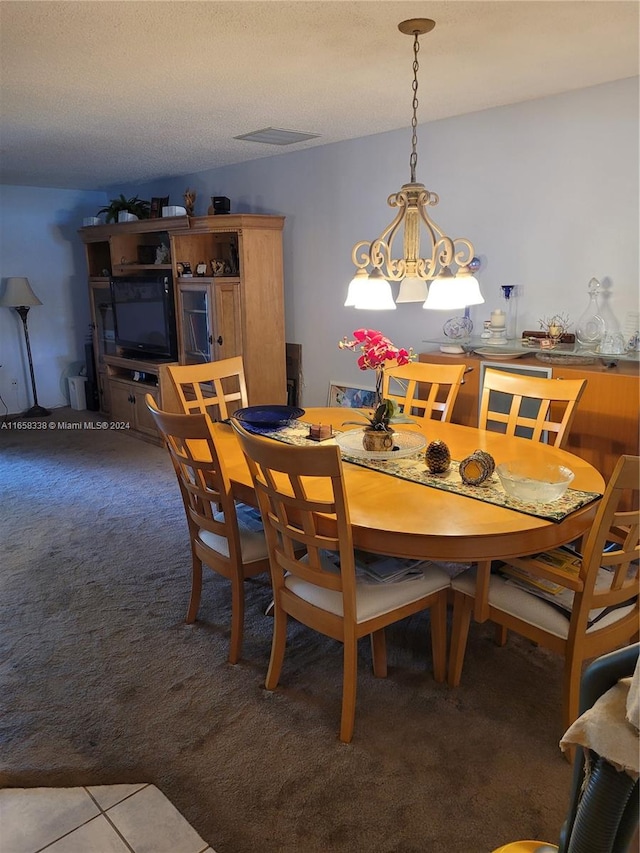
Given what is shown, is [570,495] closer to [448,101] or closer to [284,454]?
[284,454]

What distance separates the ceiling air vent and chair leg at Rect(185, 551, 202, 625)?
106 inches

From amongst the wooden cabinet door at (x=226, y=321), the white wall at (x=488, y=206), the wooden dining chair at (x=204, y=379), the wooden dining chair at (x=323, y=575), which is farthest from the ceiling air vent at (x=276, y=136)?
the wooden dining chair at (x=323, y=575)

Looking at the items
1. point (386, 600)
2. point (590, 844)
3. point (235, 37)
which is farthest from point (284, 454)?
point (235, 37)

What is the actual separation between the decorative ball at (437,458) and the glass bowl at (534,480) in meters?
0.18

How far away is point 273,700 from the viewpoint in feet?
7.08

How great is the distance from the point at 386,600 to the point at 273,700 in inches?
23.3

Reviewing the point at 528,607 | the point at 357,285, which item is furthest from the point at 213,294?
the point at 528,607

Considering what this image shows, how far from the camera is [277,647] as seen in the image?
217cm

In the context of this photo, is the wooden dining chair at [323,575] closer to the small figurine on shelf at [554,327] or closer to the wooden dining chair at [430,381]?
the wooden dining chair at [430,381]

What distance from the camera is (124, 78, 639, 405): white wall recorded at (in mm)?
3119

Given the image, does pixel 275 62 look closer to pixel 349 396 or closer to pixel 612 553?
pixel 612 553

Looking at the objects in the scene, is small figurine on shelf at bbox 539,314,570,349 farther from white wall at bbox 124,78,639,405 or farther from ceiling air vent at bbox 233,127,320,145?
ceiling air vent at bbox 233,127,320,145

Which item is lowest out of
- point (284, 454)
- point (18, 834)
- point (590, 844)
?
point (18, 834)

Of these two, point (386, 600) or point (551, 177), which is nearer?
point (386, 600)
